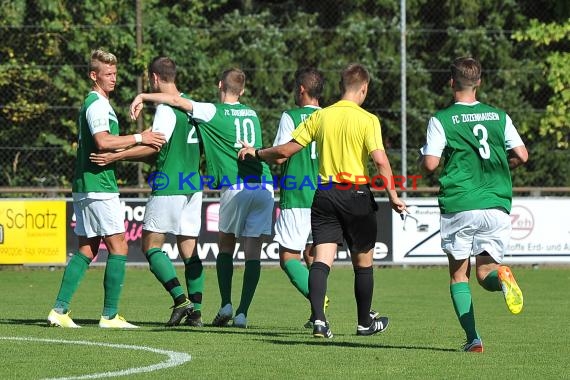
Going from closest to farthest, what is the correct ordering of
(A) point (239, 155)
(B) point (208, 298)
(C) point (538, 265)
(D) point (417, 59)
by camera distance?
(A) point (239, 155), (B) point (208, 298), (C) point (538, 265), (D) point (417, 59)

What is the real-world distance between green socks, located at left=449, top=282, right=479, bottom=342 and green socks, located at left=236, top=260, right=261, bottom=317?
8.37 ft

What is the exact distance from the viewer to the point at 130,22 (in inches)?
962

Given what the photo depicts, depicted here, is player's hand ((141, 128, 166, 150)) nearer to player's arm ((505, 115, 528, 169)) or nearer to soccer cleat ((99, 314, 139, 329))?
soccer cleat ((99, 314, 139, 329))

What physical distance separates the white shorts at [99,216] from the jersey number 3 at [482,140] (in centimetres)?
323

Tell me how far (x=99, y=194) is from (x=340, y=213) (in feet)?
7.26

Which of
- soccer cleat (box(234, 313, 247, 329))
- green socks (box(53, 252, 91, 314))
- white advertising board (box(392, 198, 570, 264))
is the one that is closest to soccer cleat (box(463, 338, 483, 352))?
soccer cleat (box(234, 313, 247, 329))

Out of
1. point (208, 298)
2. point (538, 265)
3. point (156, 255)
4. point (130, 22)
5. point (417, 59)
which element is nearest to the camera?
point (156, 255)

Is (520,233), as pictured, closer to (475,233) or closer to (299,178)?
(299,178)

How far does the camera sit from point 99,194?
10211 mm

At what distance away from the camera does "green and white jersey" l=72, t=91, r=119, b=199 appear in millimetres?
10141

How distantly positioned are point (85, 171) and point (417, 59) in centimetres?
1712

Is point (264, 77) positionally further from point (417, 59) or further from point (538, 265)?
point (538, 265)

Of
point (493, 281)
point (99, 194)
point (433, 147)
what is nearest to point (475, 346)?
point (493, 281)

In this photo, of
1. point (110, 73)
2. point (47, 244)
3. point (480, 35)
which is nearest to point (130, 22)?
point (47, 244)
